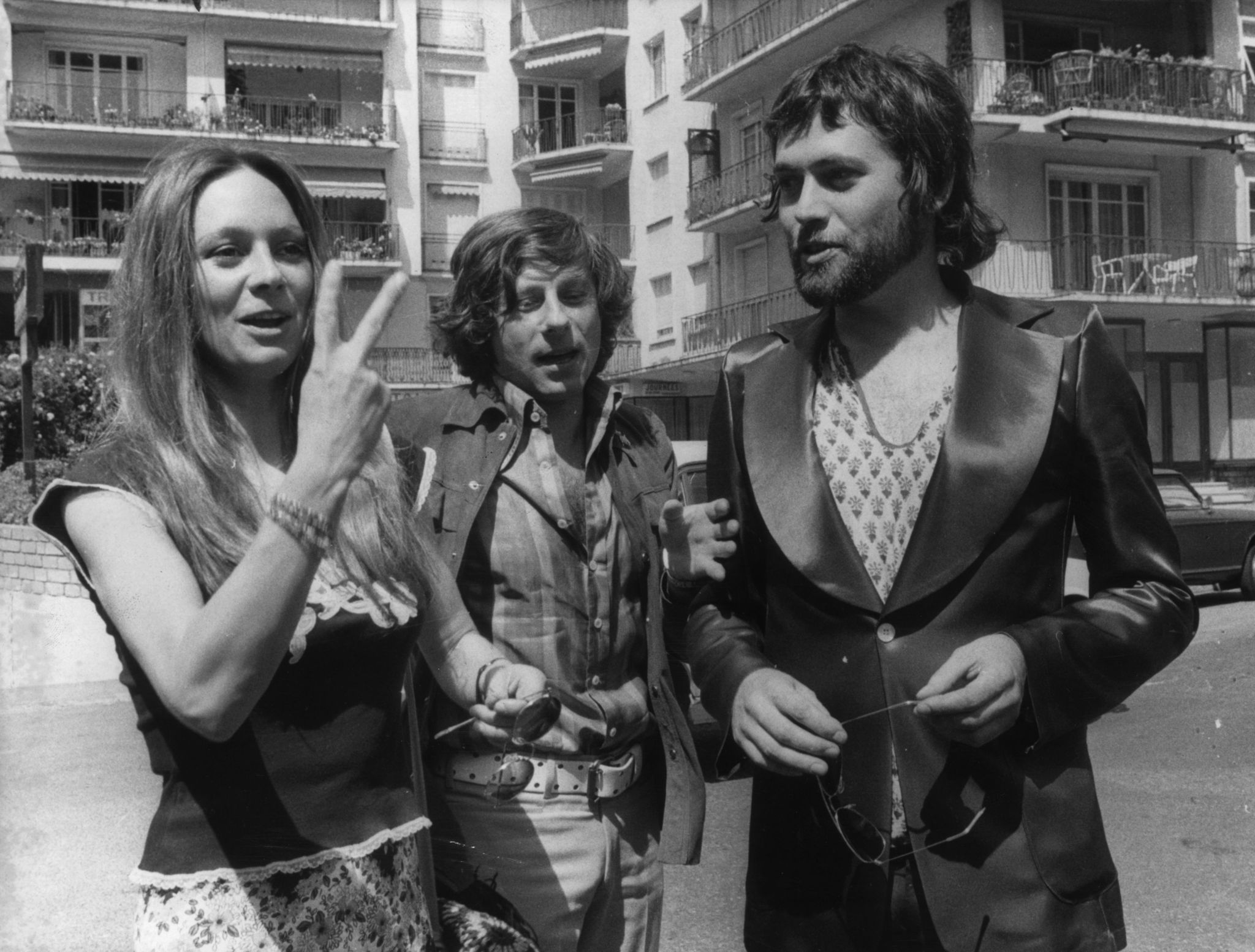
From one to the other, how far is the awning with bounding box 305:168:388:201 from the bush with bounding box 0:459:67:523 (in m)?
21.4

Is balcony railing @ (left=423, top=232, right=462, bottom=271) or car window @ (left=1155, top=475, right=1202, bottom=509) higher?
balcony railing @ (left=423, top=232, right=462, bottom=271)

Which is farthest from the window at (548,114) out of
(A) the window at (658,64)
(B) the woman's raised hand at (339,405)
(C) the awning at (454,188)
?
(B) the woman's raised hand at (339,405)

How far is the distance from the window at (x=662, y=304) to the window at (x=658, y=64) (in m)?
4.64

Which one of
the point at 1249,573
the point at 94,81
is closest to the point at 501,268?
the point at 1249,573

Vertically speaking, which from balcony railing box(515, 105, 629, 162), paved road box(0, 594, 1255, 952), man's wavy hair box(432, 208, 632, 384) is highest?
balcony railing box(515, 105, 629, 162)

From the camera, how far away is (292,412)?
224cm

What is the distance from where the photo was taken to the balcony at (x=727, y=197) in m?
27.1

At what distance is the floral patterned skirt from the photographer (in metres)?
1.80

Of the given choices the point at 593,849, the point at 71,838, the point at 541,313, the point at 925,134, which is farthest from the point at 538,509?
the point at 71,838

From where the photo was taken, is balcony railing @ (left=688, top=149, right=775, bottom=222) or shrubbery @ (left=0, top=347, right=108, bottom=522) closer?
shrubbery @ (left=0, top=347, right=108, bottom=522)

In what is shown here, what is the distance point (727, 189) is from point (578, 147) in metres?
7.42

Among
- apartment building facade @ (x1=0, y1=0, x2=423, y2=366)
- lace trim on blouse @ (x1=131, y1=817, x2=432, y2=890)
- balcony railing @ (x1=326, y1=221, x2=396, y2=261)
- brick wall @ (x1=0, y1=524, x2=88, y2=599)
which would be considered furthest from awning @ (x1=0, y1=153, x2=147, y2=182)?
lace trim on blouse @ (x1=131, y1=817, x2=432, y2=890)

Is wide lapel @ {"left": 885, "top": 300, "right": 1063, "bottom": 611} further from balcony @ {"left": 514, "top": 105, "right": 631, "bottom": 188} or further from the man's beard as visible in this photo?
balcony @ {"left": 514, "top": 105, "right": 631, "bottom": 188}

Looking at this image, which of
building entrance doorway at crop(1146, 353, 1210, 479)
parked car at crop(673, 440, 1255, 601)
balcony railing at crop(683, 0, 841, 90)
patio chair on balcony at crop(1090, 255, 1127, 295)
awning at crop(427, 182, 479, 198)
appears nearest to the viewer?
parked car at crop(673, 440, 1255, 601)
